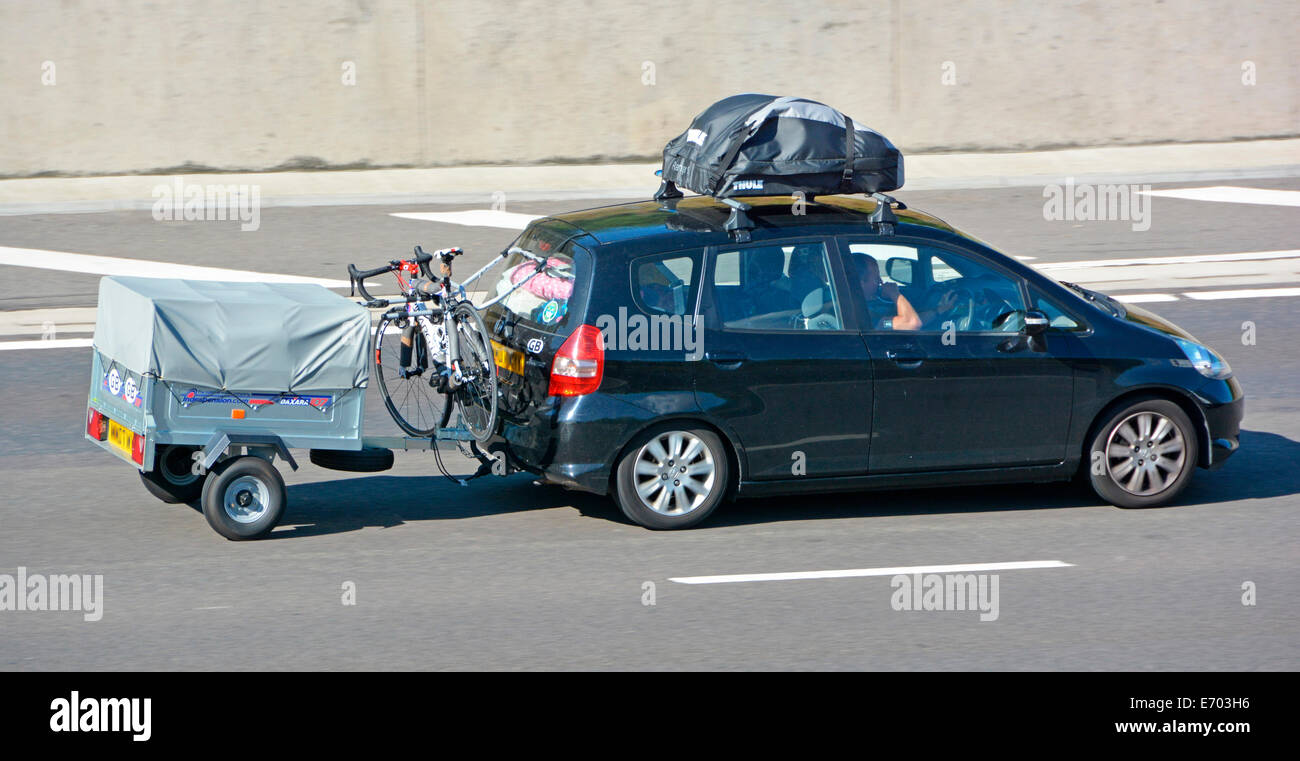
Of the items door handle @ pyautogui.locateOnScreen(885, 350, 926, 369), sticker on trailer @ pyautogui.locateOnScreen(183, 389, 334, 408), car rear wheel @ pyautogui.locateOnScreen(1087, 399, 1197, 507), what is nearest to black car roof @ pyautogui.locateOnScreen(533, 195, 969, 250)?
door handle @ pyautogui.locateOnScreen(885, 350, 926, 369)

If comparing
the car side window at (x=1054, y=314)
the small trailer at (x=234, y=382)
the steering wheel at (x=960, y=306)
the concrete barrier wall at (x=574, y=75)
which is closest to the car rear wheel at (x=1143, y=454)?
the car side window at (x=1054, y=314)

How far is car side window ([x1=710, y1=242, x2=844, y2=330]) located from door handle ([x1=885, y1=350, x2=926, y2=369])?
30cm

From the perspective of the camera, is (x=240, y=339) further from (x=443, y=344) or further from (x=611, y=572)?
(x=611, y=572)

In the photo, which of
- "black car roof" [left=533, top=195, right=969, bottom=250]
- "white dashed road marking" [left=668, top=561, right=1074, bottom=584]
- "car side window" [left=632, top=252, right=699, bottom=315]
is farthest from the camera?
"black car roof" [left=533, top=195, right=969, bottom=250]

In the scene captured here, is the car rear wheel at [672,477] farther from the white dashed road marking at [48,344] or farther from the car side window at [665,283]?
the white dashed road marking at [48,344]

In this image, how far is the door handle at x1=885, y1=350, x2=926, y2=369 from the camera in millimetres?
8133

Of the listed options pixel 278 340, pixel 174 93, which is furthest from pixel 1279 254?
pixel 174 93

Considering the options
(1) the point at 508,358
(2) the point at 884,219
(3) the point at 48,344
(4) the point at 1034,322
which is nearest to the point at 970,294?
(4) the point at 1034,322

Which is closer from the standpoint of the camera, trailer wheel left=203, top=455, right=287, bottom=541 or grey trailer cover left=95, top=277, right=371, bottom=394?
grey trailer cover left=95, top=277, right=371, bottom=394

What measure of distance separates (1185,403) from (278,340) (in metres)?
4.69

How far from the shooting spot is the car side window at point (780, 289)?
A: 8062 millimetres

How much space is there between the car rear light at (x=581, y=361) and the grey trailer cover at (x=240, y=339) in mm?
969

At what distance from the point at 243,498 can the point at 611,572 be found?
6.20 feet

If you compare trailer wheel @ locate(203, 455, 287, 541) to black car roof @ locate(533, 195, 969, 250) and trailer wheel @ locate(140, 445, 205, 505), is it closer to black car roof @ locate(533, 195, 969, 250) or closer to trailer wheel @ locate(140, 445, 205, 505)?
trailer wheel @ locate(140, 445, 205, 505)
